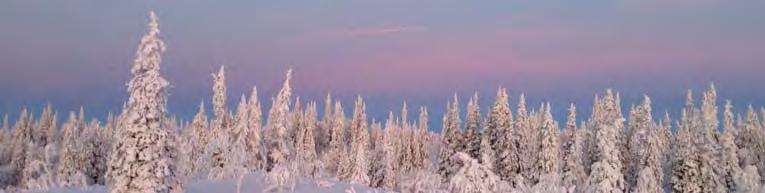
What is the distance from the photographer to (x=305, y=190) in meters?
44.4

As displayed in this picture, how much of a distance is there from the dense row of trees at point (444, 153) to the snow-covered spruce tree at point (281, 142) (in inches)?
3.2

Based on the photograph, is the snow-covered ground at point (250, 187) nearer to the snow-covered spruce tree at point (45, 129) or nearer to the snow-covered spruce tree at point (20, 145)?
the snow-covered spruce tree at point (20, 145)

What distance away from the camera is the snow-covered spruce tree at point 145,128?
31297mm

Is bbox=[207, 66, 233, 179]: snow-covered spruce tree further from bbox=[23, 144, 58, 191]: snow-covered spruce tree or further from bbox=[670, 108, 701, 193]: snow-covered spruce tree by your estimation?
bbox=[670, 108, 701, 193]: snow-covered spruce tree

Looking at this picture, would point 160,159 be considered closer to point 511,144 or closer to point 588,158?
point 511,144

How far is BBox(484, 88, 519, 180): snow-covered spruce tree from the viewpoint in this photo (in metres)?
76.9

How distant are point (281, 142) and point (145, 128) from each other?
38.0 feet

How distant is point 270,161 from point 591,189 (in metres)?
24.8

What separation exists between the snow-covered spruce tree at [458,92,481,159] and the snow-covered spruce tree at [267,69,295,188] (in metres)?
39.5

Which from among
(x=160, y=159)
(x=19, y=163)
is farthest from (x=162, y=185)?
(x=19, y=163)

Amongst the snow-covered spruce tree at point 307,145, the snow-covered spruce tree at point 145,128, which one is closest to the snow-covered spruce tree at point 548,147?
the snow-covered spruce tree at point 307,145

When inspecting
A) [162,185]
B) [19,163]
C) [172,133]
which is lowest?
[162,185]

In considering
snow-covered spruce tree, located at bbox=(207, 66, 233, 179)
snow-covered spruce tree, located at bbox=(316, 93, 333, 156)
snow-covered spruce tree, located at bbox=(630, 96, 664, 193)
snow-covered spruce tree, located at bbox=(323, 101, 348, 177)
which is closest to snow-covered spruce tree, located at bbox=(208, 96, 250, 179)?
snow-covered spruce tree, located at bbox=(207, 66, 233, 179)

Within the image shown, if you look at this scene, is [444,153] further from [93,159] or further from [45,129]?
[45,129]
